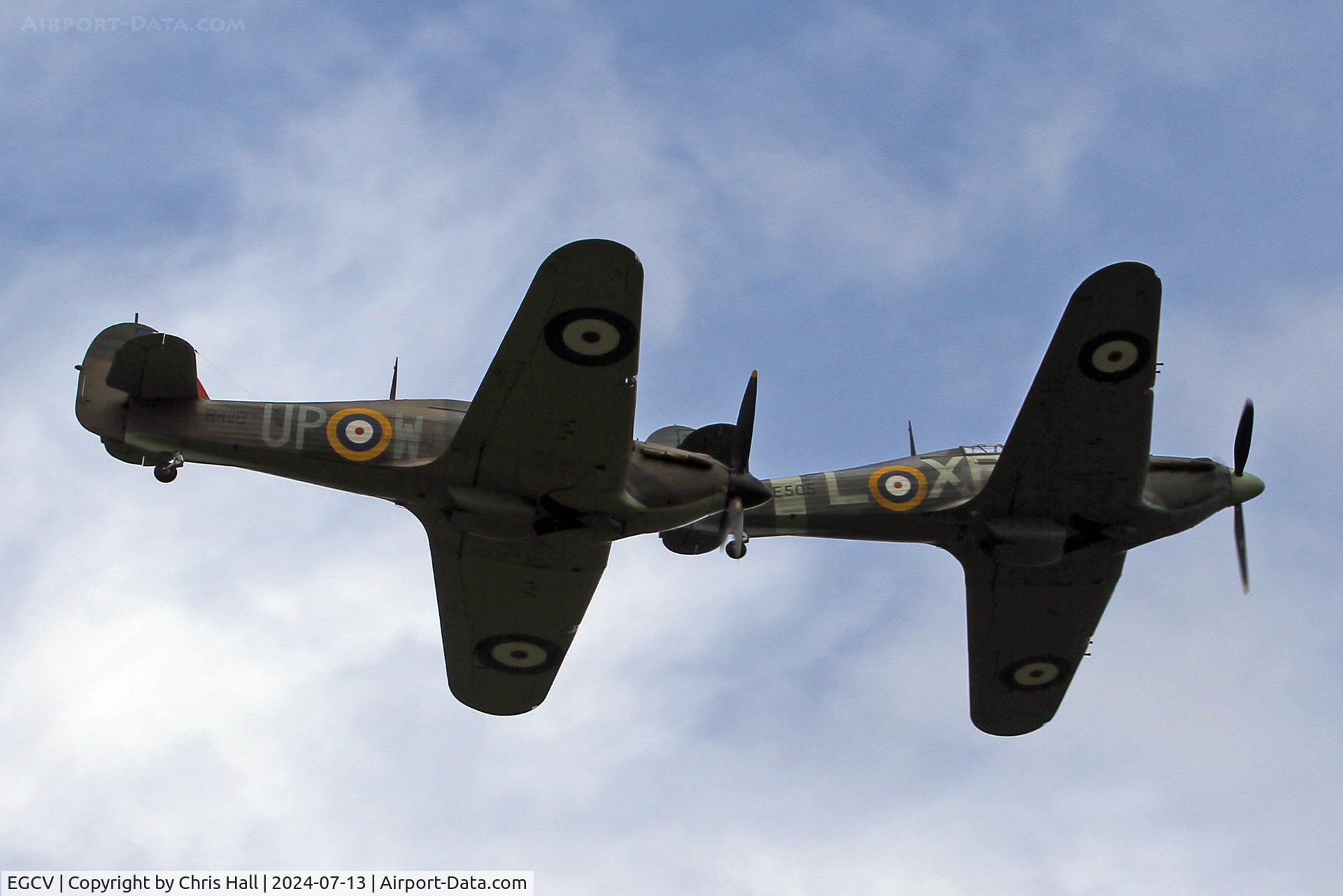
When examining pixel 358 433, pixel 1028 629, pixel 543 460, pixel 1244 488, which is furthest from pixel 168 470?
pixel 1244 488

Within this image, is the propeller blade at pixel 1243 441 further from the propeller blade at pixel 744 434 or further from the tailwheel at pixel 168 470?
the tailwheel at pixel 168 470

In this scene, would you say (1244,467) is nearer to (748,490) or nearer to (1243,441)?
(1243,441)

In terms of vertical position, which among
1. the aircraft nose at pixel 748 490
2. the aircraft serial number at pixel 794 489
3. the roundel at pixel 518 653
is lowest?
the aircraft nose at pixel 748 490

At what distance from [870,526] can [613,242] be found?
6995 mm

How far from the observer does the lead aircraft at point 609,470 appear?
24.4 meters

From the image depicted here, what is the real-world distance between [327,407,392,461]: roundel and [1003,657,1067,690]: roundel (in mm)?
11608

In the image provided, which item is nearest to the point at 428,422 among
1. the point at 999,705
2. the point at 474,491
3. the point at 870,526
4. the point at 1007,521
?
the point at 474,491

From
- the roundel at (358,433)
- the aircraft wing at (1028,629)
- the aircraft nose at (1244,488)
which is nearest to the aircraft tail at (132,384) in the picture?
the roundel at (358,433)

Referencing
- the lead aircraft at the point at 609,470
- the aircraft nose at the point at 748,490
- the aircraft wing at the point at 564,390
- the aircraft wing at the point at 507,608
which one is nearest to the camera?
the aircraft wing at the point at 564,390

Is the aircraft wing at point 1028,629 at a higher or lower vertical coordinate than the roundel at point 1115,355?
lower

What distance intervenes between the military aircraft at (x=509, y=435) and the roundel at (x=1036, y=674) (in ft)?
22.2

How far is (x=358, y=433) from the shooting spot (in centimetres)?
2550

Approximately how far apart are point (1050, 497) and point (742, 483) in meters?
4.77

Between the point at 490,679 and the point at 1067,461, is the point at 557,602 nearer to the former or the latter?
the point at 490,679
